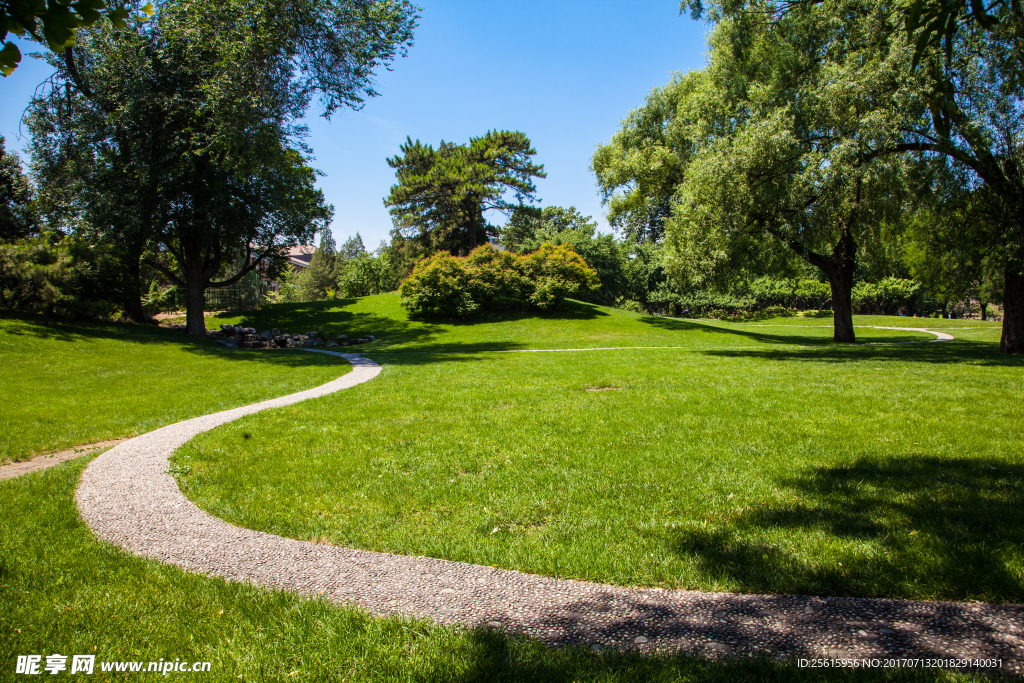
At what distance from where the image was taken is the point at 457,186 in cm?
3634

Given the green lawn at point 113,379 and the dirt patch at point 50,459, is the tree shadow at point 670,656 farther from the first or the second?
the green lawn at point 113,379

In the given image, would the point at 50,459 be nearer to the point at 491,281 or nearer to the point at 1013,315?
the point at 1013,315

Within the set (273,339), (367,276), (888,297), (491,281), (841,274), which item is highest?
→ (367,276)

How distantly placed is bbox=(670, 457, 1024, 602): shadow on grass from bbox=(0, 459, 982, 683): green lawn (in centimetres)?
97

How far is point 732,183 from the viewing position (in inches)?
612

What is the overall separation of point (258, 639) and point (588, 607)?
1974mm

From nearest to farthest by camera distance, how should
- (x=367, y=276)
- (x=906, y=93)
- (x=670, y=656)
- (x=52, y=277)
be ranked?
1. (x=670, y=656)
2. (x=906, y=93)
3. (x=52, y=277)
4. (x=367, y=276)

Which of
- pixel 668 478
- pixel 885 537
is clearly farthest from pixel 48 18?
pixel 885 537

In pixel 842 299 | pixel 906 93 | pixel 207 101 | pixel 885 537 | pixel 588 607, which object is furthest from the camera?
pixel 842 299

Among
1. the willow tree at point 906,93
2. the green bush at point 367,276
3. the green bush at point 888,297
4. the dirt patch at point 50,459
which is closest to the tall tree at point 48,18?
the dirt patch at point 50,459

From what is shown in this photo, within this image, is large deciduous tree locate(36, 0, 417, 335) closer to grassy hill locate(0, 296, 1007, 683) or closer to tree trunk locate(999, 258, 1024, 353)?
grassy hill locate(0, 296, 1007, 683)

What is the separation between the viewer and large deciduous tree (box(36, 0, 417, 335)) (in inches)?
725

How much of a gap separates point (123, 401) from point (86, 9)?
30.0 ft

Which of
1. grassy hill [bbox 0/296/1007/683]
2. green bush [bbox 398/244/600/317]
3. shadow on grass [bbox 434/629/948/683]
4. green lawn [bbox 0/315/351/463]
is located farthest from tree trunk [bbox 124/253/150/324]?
shadow on grass [bbox 434/629/948/683]
